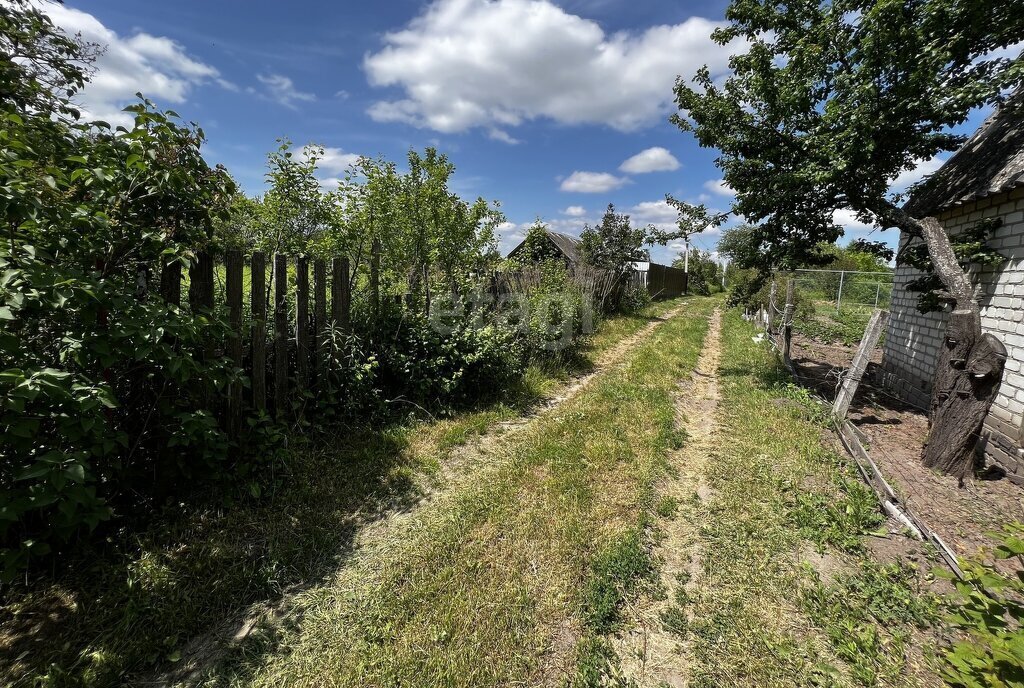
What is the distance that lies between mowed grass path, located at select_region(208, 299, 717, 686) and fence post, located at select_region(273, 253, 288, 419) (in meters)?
1.70

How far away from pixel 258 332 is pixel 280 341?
30cm

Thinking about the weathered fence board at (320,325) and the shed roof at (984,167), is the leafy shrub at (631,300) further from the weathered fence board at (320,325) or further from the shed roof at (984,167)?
the weathered fence board at (320,325)

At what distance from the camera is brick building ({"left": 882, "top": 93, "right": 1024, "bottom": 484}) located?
4.16 meters

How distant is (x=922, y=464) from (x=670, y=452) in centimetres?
246

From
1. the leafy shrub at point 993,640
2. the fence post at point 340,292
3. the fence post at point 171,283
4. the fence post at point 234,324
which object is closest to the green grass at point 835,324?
the leafy shrub at point 993,640

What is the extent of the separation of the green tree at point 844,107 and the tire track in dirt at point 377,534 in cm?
447

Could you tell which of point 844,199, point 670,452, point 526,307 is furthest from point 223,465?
point 844,199

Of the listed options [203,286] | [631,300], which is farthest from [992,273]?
[631,300]

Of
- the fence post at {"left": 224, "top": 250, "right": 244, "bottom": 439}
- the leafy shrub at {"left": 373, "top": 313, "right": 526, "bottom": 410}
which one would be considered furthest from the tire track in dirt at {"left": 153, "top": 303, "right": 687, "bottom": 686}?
the fence post at {"left": 224, "top": 250, "right": 244, "bottom": 439}

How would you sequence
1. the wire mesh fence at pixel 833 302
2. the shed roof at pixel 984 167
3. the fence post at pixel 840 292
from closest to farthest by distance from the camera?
the shed roof at pixel 984 167 → the wire mesh fence at pixel 833 302 → the fence post at pixel 840 292

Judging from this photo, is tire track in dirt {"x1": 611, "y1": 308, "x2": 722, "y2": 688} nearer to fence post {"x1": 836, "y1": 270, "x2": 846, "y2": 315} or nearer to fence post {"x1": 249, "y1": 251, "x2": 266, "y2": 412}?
fence post {"x1": 249, "y1": 251, "x2": 266, "y2": 412}

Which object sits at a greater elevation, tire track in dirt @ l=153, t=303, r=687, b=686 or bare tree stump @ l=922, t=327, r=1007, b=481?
bare tree stump @ l=922, t=327, r=1007, b=481

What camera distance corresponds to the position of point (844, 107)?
5.36 metres

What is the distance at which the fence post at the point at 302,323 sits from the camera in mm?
3711
